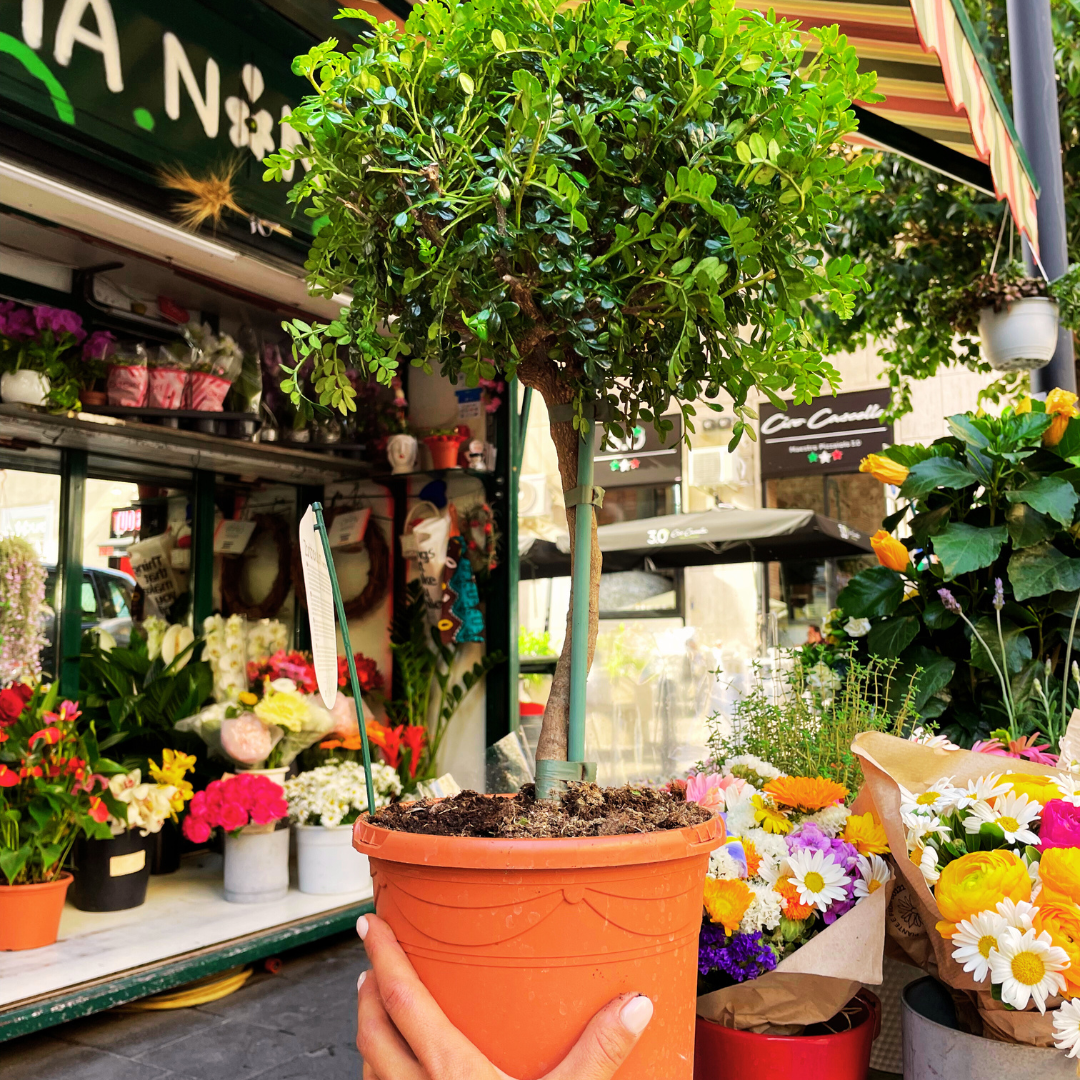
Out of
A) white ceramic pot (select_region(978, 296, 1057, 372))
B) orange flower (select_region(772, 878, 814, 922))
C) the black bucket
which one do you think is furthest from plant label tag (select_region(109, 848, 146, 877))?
white ceramic pot (select_region(978, 296, 1057, 372))

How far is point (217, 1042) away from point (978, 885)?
248cm

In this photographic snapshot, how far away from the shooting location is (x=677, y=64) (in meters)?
1.08

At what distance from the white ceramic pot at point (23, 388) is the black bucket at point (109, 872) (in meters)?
1.51

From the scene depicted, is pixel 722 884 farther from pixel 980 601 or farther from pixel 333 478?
pixel 333 478

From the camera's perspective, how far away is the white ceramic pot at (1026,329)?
3.96 m

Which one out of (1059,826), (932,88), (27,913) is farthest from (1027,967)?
(27,913)

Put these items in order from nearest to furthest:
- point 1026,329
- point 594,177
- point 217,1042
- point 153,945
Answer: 1. point 594,177
2. point 217,1042
3. point 153,945
4. point 1026,329

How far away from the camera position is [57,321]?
359cm

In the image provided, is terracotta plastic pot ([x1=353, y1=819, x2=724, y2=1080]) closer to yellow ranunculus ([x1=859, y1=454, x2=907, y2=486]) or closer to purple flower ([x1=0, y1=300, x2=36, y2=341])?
yellow ranunculus ([x1=859, y1=454, x2=907, y2=486])

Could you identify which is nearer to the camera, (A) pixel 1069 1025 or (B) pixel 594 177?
(A) pixel 1069 1025

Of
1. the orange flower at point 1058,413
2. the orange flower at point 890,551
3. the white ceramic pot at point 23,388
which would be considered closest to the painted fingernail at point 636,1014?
the orange flower at point 890,551

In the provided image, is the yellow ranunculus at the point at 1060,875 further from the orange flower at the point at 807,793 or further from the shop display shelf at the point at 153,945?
the shop display shelf at the point at 153,945

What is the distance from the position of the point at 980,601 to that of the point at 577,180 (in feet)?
5.17

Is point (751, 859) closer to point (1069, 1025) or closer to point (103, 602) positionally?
point (1069, 1025)
